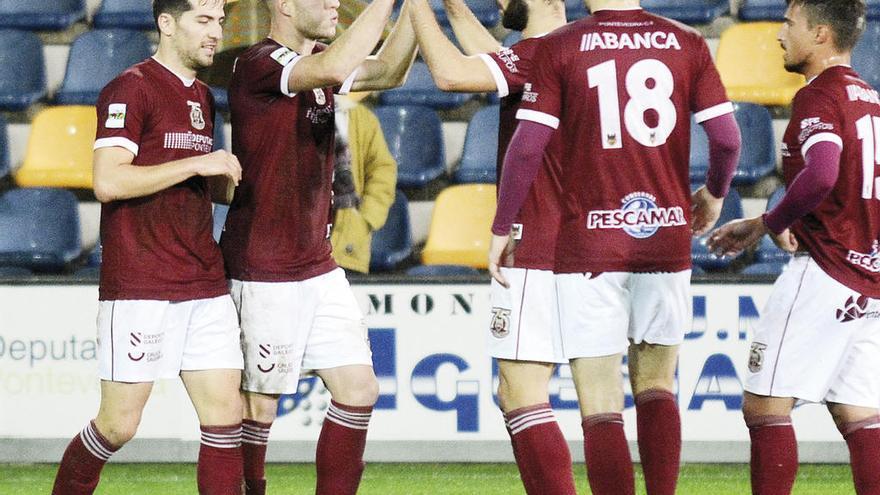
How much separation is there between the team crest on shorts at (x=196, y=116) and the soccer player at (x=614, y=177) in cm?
109

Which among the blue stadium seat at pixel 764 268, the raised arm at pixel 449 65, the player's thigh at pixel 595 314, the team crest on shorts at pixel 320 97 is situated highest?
the raised arm at pixel 449 65

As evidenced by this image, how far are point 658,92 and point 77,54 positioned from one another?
17.8ft

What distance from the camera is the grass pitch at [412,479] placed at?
20.9 feet

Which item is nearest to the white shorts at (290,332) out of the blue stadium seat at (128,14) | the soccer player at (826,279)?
the soccer player at (826,279)

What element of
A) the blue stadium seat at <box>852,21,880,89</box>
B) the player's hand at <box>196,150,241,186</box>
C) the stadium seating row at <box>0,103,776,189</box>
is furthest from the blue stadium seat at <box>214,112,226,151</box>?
the blue stadium seat at <box>852,21,880,89</box>

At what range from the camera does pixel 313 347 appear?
4941 mm

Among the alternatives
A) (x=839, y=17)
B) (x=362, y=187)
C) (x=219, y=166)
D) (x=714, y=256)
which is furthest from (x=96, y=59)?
(x=839, y=17)

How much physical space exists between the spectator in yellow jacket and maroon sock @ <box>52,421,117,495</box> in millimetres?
2555

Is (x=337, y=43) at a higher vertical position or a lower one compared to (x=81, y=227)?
higher

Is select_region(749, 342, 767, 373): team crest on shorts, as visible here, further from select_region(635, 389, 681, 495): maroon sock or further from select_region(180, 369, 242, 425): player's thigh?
select_region(180, 369, 242, 425): player's thigh

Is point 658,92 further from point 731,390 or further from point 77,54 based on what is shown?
point 77,54

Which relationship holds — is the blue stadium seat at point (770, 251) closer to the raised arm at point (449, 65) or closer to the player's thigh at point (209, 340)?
the raised arm at point (449, 65)

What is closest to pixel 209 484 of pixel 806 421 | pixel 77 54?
pixel 806 421

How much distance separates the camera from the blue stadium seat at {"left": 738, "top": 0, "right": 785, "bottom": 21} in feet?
29.5
